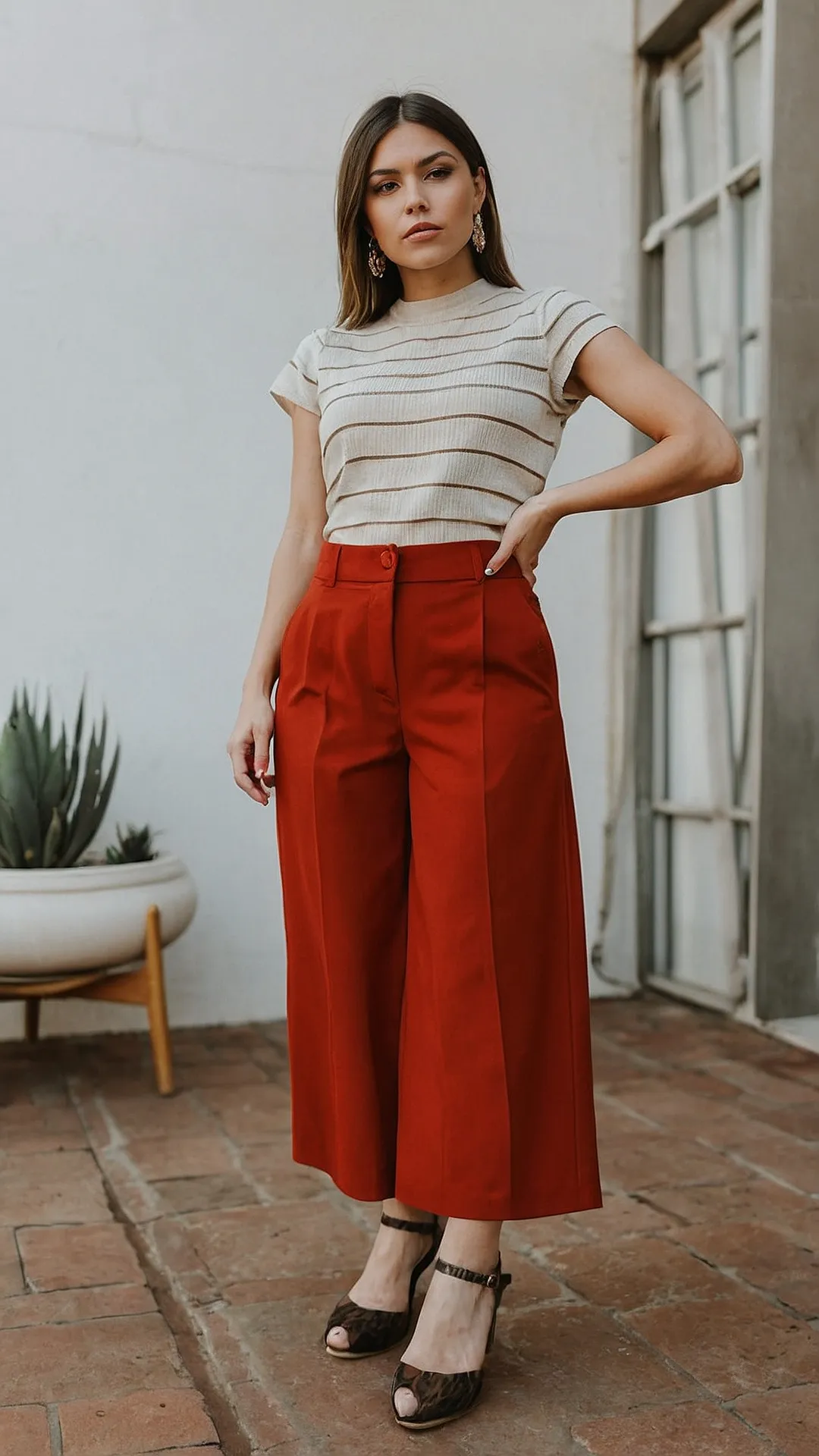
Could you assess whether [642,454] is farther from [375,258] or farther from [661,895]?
[661,895]

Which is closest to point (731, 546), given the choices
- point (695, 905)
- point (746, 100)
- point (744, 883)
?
point (744, 883)

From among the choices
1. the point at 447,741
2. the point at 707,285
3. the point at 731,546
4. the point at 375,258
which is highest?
the point at 707,285

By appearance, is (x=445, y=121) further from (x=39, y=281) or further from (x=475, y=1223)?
(x=39, y=281)

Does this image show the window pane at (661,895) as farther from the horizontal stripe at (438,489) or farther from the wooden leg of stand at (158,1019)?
the horizontal stripe at (438,489)

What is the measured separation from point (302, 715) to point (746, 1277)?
116 cm

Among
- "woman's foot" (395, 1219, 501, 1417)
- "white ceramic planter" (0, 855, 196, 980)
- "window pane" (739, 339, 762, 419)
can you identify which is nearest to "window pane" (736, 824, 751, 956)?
"window pane" (739, 339, 762, 419)

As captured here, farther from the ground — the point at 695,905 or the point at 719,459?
the point at 719,459

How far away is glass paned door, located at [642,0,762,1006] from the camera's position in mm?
3809

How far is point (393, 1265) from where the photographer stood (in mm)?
1816

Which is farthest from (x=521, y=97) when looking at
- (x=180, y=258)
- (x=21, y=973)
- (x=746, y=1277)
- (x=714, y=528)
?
(x=746, y=1277)

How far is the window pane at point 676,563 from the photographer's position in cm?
409

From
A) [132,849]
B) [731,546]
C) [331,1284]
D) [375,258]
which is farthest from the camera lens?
[731,546]

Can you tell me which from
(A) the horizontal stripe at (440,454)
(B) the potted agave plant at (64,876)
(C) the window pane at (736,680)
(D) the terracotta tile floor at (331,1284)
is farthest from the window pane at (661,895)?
(A) the horizontal stripe at (440,454)

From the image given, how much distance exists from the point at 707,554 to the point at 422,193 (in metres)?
2.41
